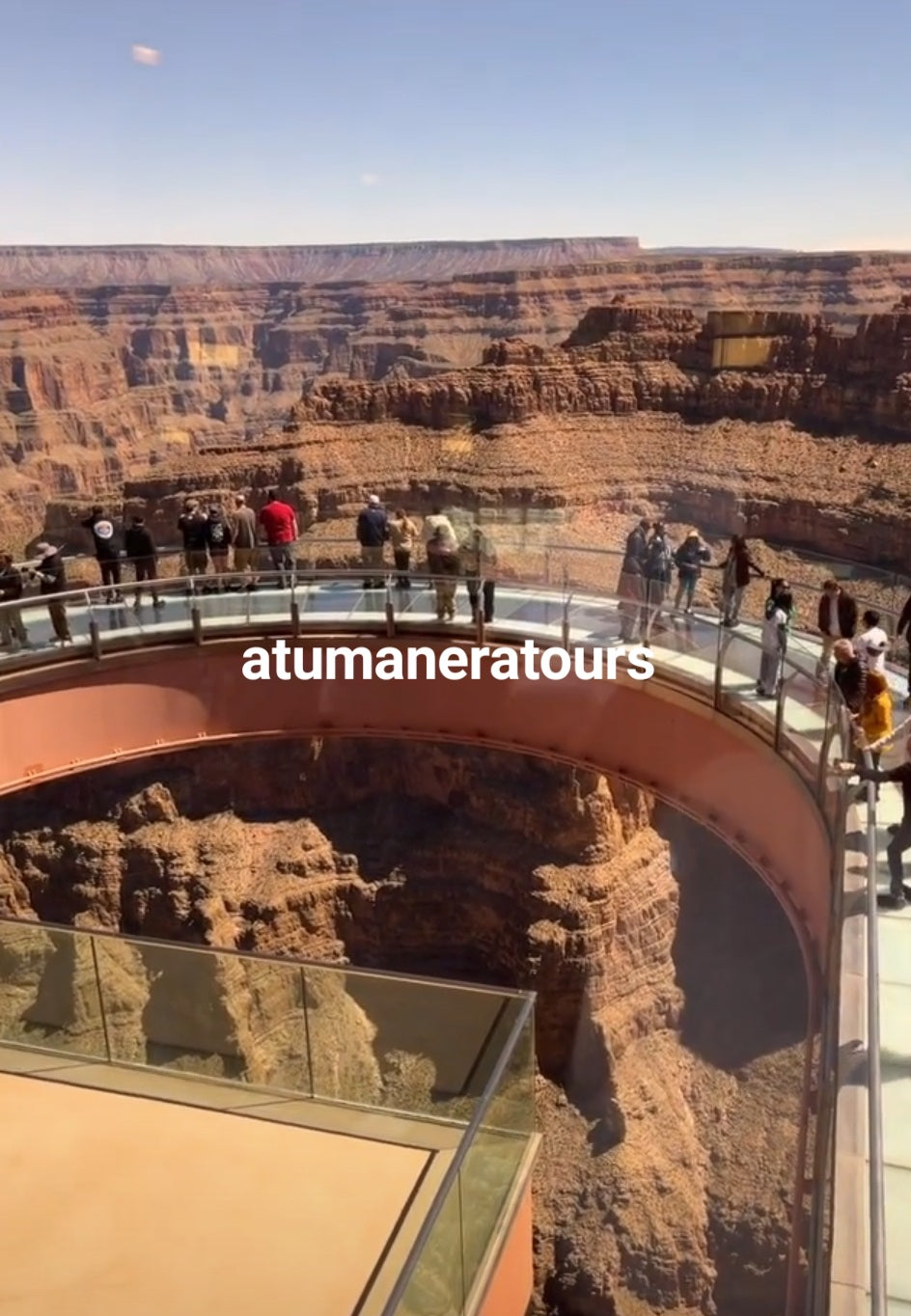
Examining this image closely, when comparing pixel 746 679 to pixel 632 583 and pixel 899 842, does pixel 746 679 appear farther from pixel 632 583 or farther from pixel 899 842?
pixel 899 842

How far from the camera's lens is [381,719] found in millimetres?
12492

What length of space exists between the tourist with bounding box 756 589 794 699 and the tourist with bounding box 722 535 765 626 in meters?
0.66

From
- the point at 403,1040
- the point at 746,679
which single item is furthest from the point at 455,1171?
the point at 746,679

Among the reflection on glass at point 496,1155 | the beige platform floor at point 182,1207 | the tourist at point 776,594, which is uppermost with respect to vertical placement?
the tourist at point 776,594

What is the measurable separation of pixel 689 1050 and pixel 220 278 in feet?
466

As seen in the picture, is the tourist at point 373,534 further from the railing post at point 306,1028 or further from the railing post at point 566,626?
the railing post at point 306,1028

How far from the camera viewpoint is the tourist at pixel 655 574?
36.1ft

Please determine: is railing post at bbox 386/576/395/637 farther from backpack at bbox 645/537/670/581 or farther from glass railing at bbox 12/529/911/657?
backpack at bbox 645/537/670/581

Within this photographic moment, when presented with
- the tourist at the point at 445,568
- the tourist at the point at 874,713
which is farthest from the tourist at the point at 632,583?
the tourist at the point at 874,713

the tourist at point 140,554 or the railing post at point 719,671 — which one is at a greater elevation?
the tourist at point 140,554

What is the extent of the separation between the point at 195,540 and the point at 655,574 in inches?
211

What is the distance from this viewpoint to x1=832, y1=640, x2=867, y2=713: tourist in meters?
7.50

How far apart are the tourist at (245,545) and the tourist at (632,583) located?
166 inches

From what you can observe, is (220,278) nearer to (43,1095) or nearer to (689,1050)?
(689,1050)
